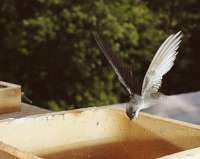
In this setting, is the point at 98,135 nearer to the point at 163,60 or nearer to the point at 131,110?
the point at 131,110

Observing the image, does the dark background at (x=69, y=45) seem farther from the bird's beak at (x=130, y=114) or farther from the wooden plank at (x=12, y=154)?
the wooden plank at (x=12, y=154)

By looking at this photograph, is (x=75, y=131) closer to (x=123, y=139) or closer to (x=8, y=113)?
(x=123, y=139)

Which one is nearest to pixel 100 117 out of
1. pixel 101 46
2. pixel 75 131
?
pixel 75 131

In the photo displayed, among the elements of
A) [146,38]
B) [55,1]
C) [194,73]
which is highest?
[55,1]

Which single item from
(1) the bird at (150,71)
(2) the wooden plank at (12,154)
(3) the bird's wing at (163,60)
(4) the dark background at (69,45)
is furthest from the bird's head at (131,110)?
(4) the dark background at (69,45)

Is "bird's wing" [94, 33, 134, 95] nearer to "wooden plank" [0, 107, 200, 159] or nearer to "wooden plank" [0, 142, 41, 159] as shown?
"wooden plank" [0, 107, 200, 159]

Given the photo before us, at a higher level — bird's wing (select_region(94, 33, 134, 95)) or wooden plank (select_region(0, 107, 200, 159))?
bird's wing (select_region(94, 33, 134, 95))

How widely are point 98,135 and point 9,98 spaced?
54 centimetres

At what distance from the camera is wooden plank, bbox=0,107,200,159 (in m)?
1.17

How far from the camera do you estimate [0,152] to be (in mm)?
963

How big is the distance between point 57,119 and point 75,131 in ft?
0.22

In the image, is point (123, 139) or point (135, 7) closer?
point (123, 139)

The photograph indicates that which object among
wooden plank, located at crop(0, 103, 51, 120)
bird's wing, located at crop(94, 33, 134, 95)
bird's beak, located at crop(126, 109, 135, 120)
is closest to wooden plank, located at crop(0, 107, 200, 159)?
bird's beak, located at crop(126, 109, 135, 120)

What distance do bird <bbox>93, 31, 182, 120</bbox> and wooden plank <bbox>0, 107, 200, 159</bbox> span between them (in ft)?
0.23
